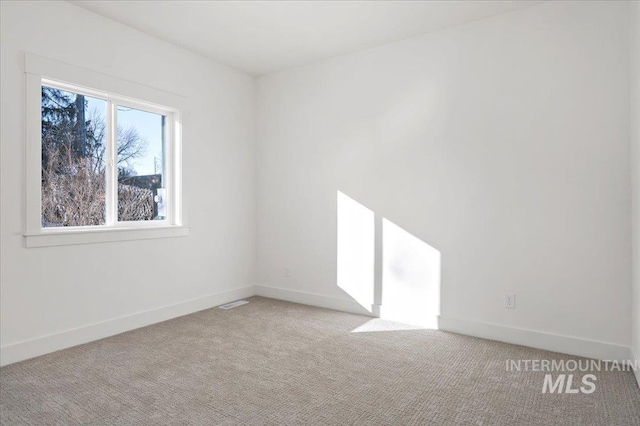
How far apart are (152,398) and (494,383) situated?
2089mm

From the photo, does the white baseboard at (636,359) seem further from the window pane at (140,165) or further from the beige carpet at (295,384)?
the window pane at (140,165)

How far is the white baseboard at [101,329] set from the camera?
281 centimetres

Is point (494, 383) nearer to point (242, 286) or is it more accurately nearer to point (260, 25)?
point (242, 286)

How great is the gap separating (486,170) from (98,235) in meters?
3.34

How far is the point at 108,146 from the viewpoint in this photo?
11.4 feet

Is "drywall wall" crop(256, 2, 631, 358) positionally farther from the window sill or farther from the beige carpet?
the window sill

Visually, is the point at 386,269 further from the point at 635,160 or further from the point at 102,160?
the point at 102,160

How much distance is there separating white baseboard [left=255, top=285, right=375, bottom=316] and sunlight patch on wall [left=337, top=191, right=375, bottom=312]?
2.9 inches

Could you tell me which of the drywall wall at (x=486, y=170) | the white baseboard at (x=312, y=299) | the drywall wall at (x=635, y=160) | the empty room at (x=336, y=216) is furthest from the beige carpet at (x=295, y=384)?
the white baseboard at (x=312, y=299)

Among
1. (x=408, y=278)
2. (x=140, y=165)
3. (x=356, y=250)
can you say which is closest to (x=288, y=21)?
(x=140, y=165)

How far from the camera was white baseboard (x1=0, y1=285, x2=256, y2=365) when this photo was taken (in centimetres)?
281

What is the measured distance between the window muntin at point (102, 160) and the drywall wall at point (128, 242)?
0.21 meters

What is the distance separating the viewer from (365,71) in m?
4.02

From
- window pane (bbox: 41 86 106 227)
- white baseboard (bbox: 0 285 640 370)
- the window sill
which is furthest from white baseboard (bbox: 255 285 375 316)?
window pane (bbox: 41 86 106 227)
